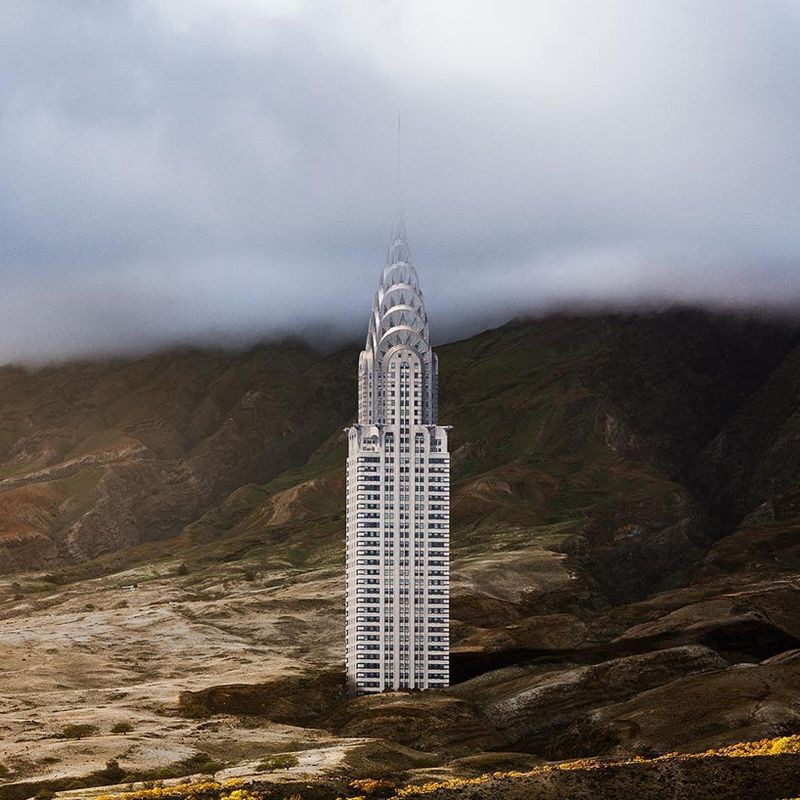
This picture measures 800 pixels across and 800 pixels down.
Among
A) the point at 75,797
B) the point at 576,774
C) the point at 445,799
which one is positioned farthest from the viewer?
the point at 75,797

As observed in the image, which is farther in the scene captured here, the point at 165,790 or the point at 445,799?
the point at 165,790

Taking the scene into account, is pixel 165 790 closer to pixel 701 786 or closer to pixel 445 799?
pixel 445 799

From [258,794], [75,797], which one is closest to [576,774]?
[258,794]

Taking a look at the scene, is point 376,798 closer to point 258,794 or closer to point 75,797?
point 258,794

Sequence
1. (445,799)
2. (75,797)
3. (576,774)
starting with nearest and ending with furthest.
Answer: (445,799) → (576,774) → (75,797)

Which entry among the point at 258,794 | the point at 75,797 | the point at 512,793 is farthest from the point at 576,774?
the point at 75,797

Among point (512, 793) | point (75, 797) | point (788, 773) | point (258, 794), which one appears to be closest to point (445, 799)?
point (512, 793)

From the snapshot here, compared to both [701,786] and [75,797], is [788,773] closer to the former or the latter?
[701,786]

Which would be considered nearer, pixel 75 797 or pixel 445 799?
pixel 445 799
